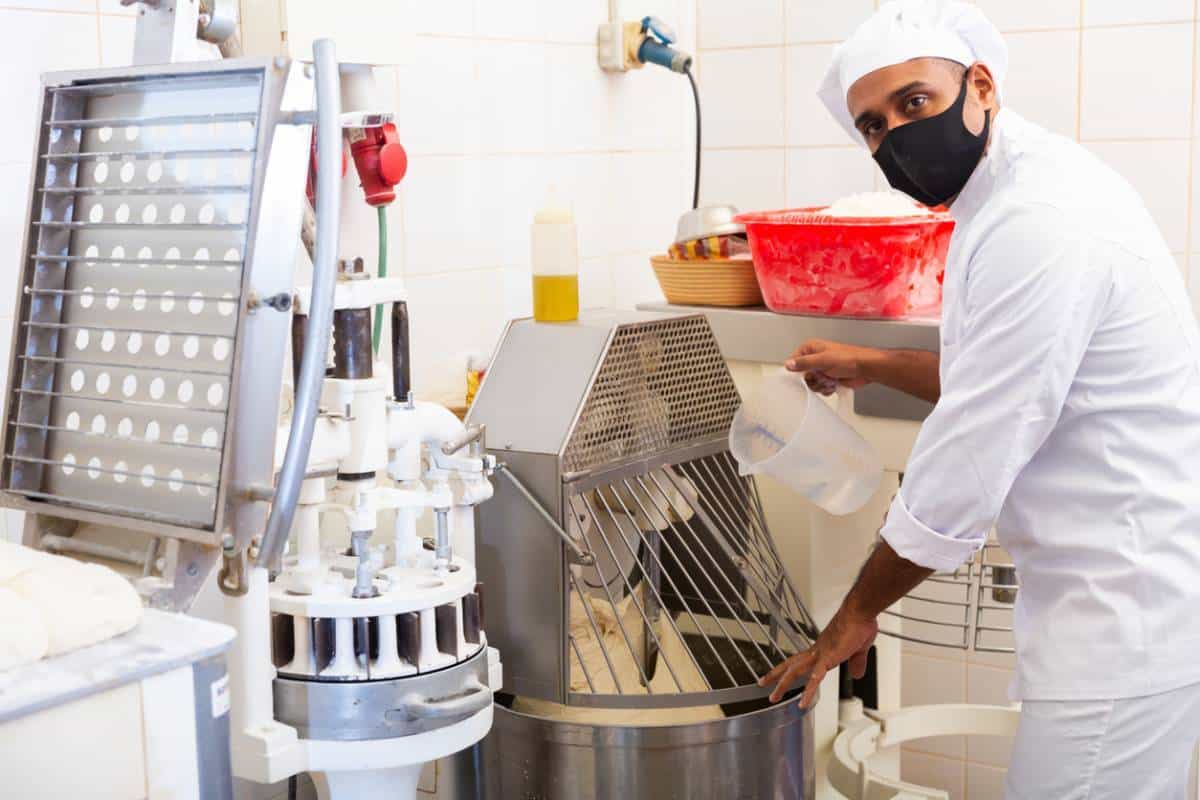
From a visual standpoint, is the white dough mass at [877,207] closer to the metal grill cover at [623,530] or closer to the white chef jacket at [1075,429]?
the metal grill cover at [623,530]

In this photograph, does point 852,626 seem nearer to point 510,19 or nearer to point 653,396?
point 653,396

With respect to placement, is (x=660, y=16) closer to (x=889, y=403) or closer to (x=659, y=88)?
(x=659, y=88)

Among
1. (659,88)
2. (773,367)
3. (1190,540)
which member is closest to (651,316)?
(773,367)

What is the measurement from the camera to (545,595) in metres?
1.66

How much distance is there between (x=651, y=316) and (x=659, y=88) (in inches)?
36.5

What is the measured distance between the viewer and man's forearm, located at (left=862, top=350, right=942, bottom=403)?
6.50 ft

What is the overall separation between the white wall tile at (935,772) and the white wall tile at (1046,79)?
1326 millimetres

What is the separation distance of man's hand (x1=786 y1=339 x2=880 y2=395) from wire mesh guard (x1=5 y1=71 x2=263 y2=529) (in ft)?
3.21

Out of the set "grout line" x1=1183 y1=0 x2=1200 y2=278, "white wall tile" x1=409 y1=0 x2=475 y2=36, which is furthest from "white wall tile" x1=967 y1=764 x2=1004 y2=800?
"white wall tile" x1=409 y1=0 x2=475 y2=36

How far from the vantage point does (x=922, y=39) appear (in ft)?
5.15

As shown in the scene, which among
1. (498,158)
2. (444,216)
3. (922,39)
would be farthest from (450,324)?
(922,39)

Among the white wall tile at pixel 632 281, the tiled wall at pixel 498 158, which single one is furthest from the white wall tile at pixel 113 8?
the white wall tile at pixel 632 281

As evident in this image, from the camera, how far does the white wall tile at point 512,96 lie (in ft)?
7.13

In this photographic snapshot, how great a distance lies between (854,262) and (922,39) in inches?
22.7
